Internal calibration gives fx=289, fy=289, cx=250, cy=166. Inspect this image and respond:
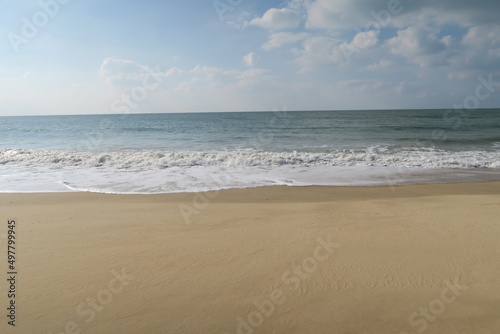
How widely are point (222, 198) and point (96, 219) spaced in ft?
9.70

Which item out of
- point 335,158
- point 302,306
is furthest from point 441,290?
point 335,158

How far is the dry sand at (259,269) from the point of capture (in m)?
2.90

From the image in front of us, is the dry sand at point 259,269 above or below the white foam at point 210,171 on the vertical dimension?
below

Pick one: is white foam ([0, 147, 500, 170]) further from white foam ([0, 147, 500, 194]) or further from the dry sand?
the dry sand

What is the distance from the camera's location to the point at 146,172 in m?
11.5

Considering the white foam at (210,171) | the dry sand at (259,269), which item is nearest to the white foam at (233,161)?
the white foam at (210,171)

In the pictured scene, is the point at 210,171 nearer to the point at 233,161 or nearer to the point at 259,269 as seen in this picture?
the point at 233,161

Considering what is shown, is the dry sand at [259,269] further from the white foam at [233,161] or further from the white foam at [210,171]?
the white foam at [233,161]

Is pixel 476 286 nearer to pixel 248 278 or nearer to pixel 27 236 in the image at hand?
pixel 248 278

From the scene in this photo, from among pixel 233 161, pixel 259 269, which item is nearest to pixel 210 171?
pixel 233 161

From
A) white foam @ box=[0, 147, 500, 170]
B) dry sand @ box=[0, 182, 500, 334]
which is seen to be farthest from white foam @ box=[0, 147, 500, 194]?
dry sand @ box=[0, 182, 500, 334]

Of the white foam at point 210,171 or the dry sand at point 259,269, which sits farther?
the white foam at point 210,171

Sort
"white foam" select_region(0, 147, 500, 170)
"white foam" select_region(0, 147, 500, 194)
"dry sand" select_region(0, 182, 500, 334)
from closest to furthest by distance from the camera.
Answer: "dry sand" select_region(0, 182, 500, 334)
"white foam" select_region(0, 147, 500, 194)
"white foam" select_region(0, 147, 500, 170)

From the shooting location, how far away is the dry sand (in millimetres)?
2900
